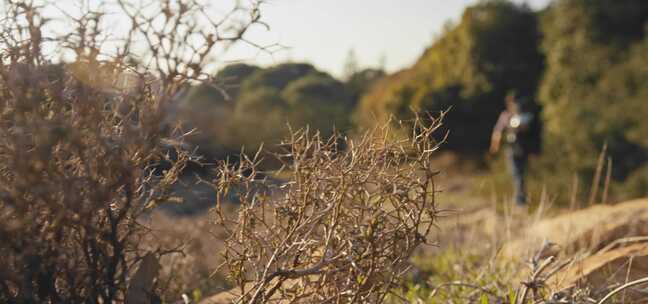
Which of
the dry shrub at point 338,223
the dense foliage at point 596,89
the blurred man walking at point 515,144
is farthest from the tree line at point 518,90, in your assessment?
the dry shrub at point 338,223

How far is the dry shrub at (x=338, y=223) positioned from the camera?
7.22 ft

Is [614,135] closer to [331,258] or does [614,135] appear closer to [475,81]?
[475,81]

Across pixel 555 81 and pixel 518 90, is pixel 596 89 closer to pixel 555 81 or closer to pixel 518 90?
pixel 555 81

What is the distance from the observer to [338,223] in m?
2.26

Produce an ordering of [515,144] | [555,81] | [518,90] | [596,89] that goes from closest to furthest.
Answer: [596,89] → [515,144] → [555,81] → [518,90]

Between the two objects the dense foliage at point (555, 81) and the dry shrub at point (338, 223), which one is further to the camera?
the dense foliage at point (555, 81)

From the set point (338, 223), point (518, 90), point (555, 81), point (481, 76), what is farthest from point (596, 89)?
point (338, 223)

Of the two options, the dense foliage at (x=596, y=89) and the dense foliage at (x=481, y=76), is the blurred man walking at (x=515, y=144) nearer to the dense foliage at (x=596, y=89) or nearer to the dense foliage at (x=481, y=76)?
the dense foliage at (x=596, y=89)

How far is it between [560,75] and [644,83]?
8.18ft

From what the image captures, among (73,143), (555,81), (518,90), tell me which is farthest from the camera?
(518,90)

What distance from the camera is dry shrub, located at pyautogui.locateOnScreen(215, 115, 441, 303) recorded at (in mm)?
2199

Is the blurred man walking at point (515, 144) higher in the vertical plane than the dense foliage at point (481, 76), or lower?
lower

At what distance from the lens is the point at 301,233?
2281 millimetres

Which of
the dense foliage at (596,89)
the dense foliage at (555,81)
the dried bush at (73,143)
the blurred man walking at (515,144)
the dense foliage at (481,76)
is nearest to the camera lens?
the dried bush at (73,143)
